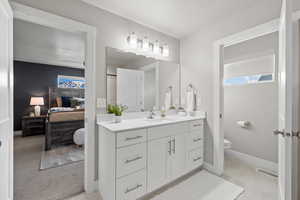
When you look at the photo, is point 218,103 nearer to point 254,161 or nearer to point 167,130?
point 167,130

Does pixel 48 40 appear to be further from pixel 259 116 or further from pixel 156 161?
pixel 259 116

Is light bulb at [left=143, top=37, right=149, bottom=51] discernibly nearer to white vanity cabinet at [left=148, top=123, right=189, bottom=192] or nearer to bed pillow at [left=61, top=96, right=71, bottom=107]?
white vanity cabinet at [left=148, top=123, right=189, bottom=192]

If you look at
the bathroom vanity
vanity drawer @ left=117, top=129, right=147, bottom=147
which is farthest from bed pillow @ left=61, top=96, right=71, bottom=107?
vanity drawer @ left=117, top=129, right=147, bottom=147

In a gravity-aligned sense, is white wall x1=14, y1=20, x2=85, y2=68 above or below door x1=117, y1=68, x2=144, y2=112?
above

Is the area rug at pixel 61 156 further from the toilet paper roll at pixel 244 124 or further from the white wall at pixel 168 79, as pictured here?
the toilet paper roll at pixel 244 124

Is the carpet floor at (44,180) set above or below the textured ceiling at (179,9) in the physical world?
below

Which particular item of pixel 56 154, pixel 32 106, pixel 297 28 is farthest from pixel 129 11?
pixel 32 106

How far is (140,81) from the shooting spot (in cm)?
225

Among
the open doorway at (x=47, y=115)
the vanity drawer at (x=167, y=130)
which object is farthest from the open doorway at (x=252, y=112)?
the open doorway at (x=47, y=115)

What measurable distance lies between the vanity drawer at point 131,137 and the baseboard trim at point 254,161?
2.26 meters

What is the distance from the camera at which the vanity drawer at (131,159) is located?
1.35m

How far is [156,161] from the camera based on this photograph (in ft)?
5.36

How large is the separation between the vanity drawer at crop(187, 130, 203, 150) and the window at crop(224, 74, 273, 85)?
1476mm

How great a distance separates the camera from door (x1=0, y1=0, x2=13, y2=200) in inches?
44.2
